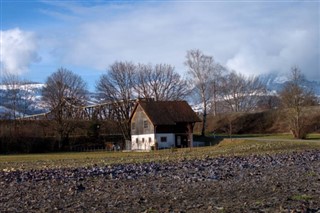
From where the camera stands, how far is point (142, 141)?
8856 centimetres

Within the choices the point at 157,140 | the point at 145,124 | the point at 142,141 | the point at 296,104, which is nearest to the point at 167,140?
the point at 157,140

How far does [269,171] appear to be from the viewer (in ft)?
73.6

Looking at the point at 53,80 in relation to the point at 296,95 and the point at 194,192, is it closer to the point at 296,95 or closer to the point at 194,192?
the point at 296,95

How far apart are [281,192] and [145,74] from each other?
305ft

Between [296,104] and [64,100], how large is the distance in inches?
1809

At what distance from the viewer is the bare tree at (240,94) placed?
140625mm

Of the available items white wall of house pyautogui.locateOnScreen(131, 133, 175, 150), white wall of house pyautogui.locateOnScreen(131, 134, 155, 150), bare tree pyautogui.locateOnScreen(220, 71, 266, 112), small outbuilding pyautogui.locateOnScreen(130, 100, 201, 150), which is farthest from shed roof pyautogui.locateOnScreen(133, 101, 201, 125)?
bare tree pyautogui.locateOnScreen(220, 71, 266, 112)

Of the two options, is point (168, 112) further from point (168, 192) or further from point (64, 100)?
point (168, 192)

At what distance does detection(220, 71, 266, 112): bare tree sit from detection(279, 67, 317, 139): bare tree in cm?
4944

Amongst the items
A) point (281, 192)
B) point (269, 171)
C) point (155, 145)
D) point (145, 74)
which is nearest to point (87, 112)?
point (145, 74)

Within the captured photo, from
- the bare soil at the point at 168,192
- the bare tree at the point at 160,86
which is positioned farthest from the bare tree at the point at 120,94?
the bare soil at the point at 168,192

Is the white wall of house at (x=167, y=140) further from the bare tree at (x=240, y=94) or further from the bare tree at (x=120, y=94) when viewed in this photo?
the bare tree at (x=240, y=94)

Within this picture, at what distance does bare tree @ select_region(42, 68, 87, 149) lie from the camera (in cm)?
9925

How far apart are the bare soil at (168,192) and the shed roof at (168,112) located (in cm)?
6290
